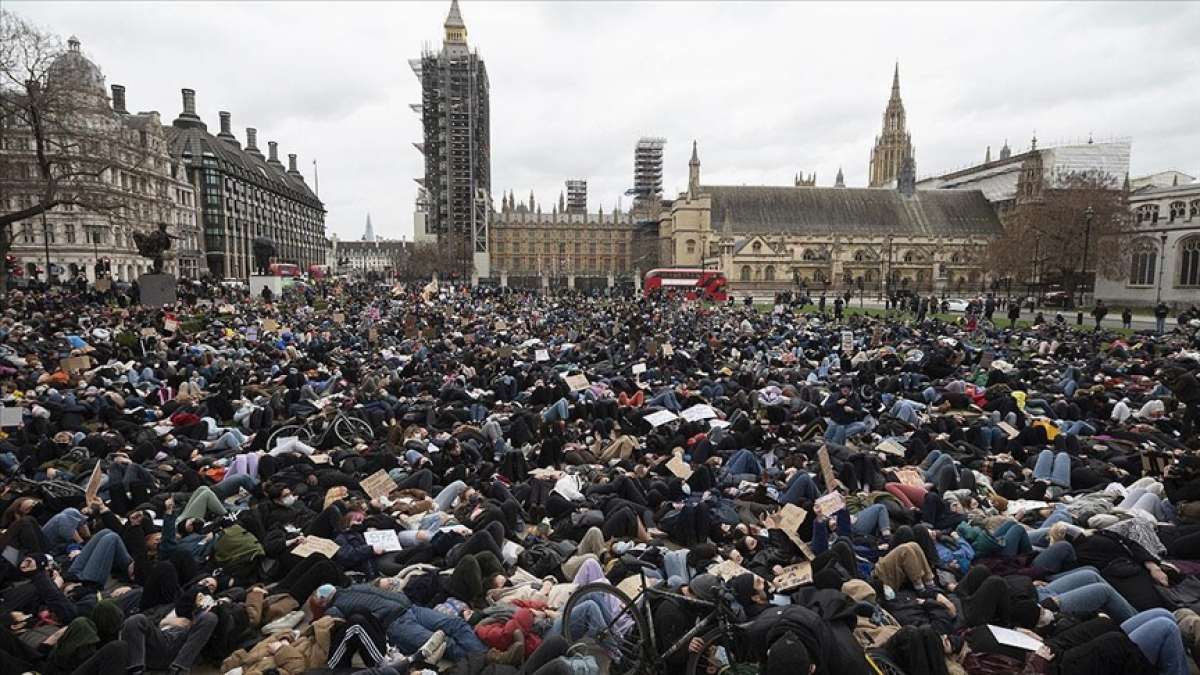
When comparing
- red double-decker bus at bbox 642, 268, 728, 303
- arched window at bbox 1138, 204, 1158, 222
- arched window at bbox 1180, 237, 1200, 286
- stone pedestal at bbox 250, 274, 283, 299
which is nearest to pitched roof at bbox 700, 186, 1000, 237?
red double-decker bus at bbox 642, 268, 728, 303

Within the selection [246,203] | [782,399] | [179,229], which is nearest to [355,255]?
[246,203]

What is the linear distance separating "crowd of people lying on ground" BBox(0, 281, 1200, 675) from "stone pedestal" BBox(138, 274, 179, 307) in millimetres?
12182

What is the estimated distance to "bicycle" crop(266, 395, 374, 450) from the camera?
1092 cm

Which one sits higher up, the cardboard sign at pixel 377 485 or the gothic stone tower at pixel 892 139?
the gothic stone tower at pixel 892 139

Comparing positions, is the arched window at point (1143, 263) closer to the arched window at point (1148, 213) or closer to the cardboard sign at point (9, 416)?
the arched window at point (1148, 213)

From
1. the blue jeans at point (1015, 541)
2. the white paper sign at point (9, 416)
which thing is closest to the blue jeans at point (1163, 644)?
the blue jeans at point (1015, 541)

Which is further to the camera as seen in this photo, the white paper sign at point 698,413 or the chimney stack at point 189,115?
the chimney stack at point 189,115

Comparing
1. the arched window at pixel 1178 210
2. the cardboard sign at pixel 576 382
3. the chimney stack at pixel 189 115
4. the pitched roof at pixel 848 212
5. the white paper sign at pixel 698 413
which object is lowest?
the white paper sign at pixel 698 413

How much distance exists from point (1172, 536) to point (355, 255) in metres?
183

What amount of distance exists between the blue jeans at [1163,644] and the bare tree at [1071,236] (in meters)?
44.7

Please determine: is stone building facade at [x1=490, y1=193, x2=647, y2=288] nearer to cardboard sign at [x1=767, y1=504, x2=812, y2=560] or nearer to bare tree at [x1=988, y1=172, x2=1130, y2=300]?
bare tree at [x1=988, y1=172, x2=1130, y2=300]

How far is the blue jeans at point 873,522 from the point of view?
7570mm

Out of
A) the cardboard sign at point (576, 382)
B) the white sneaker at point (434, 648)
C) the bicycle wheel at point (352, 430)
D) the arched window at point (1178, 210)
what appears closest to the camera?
the white sneaker at point (434, 648)

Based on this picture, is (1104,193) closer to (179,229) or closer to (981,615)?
(981,615)
